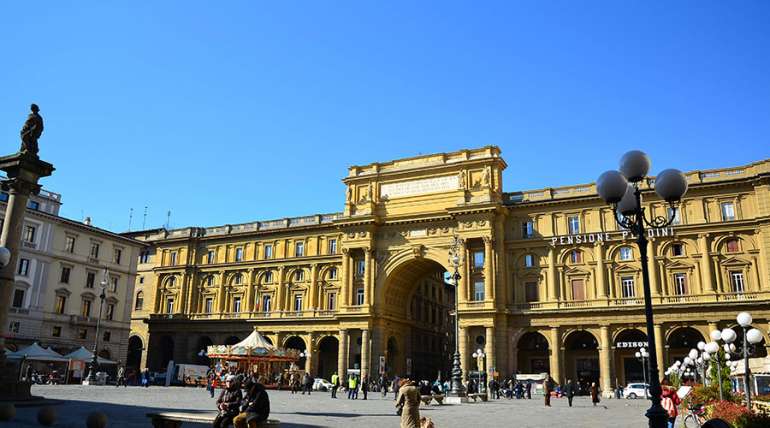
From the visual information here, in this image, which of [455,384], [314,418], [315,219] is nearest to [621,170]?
[314,418]

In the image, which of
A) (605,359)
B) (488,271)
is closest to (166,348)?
(488,271)

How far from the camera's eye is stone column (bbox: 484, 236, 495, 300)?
50.3 metres

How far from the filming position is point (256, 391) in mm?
11562

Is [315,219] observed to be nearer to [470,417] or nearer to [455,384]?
[455,384]

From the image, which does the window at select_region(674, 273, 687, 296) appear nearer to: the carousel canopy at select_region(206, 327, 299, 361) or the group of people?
the carousel canopy at select_region(206, 327, 299, 361)

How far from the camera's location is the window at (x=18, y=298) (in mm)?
49594

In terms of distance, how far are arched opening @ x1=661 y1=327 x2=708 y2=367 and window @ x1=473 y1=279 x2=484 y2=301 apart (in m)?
14.9

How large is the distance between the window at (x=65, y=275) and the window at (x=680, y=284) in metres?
51.8

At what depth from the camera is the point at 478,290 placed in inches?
2052

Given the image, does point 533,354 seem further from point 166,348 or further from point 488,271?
point 166,348

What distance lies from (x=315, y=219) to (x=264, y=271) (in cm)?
788

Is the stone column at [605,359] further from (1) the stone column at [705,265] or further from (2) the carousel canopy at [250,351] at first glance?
(2) the carousel canopy at [250,351]

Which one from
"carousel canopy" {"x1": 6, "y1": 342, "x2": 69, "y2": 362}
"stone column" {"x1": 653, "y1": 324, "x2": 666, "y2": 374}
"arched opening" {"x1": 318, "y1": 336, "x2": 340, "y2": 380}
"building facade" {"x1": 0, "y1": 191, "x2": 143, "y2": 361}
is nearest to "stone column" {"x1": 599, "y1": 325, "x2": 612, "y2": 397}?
"stone column" {"x1": 653, "y1": 324, "x2": 666, "y2": 374}

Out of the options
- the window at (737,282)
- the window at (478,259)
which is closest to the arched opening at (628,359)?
the window at (737,282)
